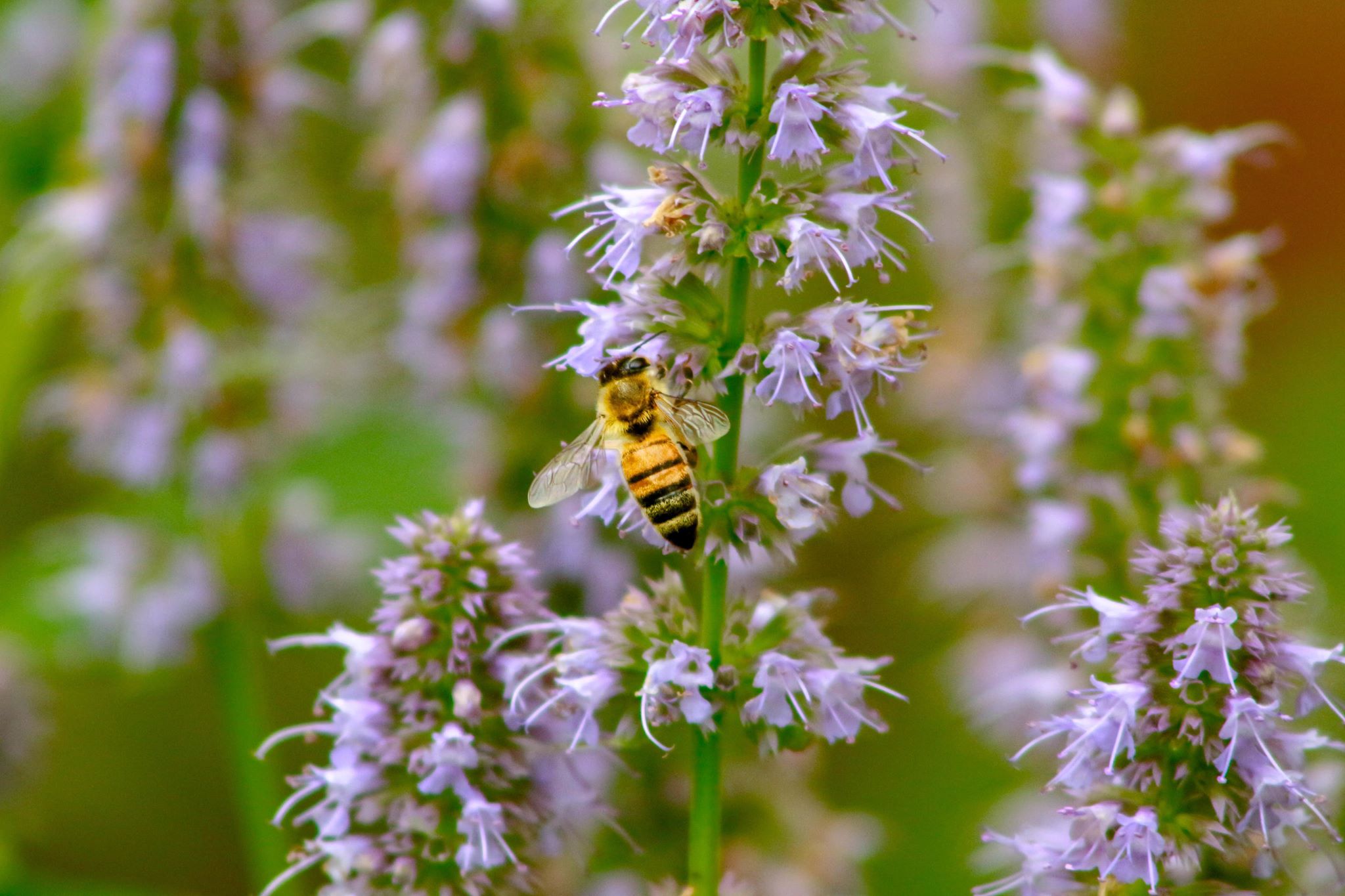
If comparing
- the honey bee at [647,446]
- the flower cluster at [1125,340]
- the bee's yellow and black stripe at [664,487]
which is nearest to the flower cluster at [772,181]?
the honey bee at [647,446]

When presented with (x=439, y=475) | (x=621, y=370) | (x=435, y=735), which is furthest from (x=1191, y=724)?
(x=439, y=475)

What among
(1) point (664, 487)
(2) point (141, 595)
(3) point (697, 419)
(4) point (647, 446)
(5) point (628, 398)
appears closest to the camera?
(3) point (697, 419)

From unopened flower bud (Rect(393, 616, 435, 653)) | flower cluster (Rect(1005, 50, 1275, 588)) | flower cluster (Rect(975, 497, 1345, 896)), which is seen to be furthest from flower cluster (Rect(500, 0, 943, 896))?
flower cluster (Rect(1005, 50, 1275, 588))

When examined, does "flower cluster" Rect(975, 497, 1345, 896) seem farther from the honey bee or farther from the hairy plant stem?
the honey bee

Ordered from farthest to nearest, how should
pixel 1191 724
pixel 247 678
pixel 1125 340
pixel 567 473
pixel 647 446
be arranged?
pixel 247 678, pixel 1125 340, pixel 567 473, pixel 647 446, pixel 1191 724

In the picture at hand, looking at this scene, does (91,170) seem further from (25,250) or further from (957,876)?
(957,876)

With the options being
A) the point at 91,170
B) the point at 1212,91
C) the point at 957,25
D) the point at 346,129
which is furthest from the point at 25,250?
the point at 1212,91

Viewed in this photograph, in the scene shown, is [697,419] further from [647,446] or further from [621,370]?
[621,370]

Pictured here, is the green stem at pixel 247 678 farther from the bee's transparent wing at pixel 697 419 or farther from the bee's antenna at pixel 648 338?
the bee's antenna at pixel 648 338
